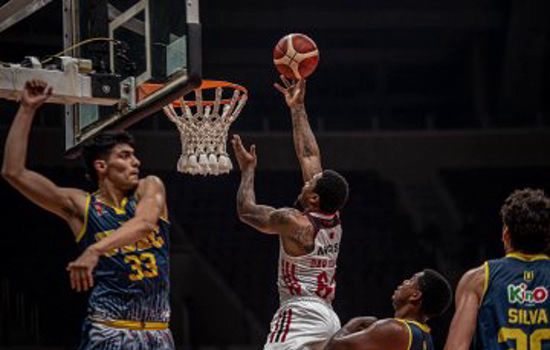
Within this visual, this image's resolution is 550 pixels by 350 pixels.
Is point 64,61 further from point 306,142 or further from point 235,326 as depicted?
point 235,326

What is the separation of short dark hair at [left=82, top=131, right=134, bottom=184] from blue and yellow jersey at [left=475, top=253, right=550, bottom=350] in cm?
168

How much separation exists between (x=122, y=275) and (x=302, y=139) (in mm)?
2187

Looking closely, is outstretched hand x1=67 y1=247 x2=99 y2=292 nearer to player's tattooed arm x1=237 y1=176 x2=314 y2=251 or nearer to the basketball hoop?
player's tattooed arm x1=237 y1=176 x2=314 y2=251

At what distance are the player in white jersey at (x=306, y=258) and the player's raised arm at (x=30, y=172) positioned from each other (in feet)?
5.08

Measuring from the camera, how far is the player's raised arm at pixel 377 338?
5.07 meters

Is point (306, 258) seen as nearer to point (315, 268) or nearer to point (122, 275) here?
point (315, 268)

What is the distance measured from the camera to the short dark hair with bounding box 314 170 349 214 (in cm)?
543

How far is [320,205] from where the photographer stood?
548cm

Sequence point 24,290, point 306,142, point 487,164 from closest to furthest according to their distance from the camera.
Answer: point 306,142
point 24,290
point 487,164

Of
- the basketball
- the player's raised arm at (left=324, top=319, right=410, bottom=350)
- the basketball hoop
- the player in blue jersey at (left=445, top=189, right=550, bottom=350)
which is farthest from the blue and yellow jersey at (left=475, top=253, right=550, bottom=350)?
the basketball hoop

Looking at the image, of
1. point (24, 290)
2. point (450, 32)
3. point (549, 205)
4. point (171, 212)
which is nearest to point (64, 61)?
point (549, 205)

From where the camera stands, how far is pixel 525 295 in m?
3.89

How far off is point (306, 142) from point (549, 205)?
2.30 meters

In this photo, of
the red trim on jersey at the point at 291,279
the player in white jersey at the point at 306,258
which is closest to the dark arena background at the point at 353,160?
the player in white jersey at the point at 306,258
